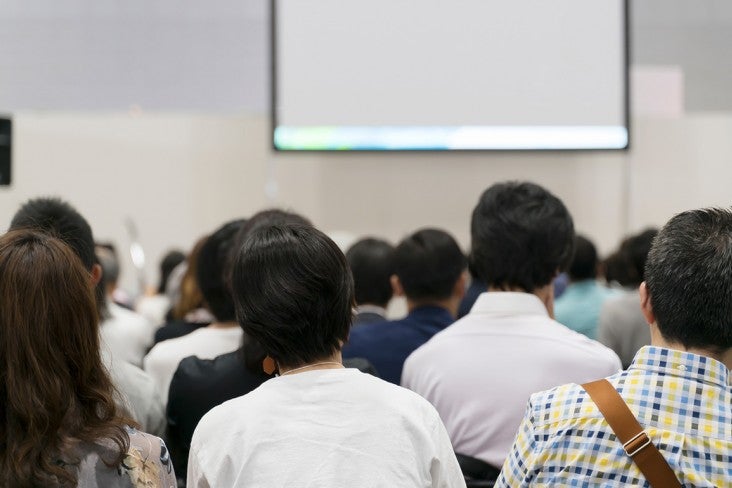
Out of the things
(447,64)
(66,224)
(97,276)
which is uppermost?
(447,64)

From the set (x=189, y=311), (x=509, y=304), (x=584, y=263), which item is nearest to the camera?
(x=509, y=304)

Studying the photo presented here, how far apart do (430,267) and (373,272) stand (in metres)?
0.41

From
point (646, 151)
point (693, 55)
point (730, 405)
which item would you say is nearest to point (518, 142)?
point (646, 151)

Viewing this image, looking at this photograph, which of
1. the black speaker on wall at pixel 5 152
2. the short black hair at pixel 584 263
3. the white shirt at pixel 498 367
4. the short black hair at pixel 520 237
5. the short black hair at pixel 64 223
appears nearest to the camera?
the white shirt at pixel 498 367

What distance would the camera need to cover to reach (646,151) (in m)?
6.58

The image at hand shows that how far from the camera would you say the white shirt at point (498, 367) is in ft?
7.57

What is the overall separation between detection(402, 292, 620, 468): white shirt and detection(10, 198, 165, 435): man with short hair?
639mm

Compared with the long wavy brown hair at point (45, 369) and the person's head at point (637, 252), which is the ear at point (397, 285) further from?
the long wavy brown hair at point (45, 369)

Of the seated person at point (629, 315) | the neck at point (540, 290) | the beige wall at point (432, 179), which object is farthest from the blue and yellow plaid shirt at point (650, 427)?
the beige wall at point (432, 179)

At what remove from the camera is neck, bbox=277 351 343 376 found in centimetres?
172

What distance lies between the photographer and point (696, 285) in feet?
5.33

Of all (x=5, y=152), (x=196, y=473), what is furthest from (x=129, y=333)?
(x=196, y=473)

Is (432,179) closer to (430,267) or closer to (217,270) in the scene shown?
(430,267)

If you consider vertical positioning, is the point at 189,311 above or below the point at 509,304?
below
